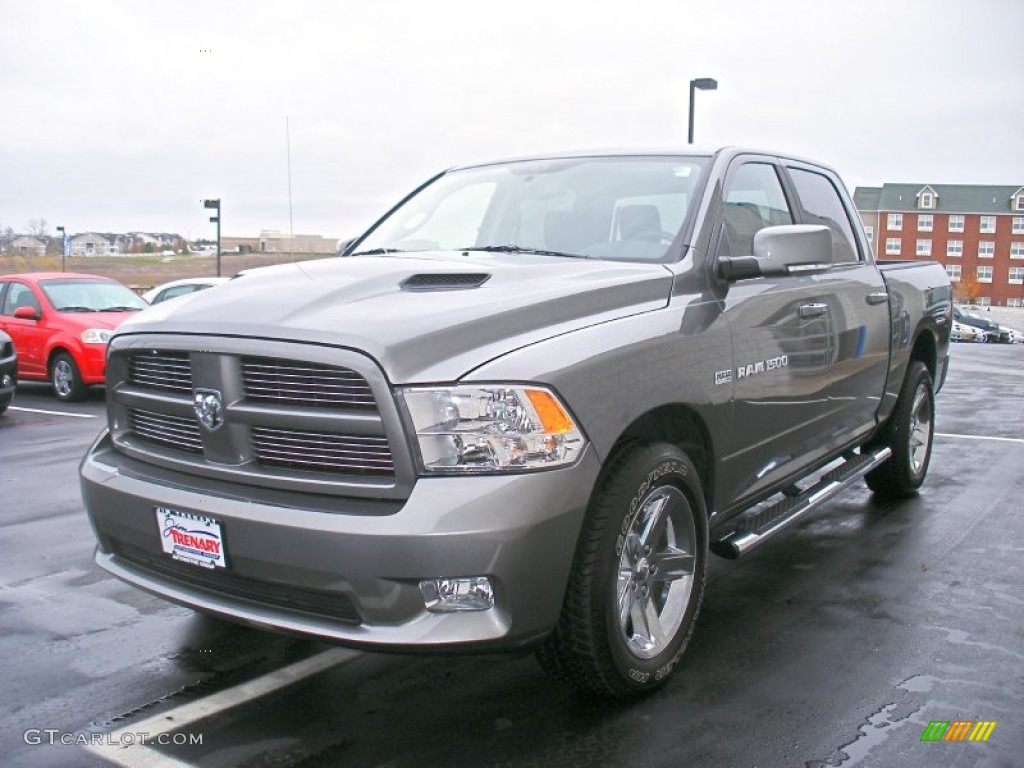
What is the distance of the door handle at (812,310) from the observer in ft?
14.5

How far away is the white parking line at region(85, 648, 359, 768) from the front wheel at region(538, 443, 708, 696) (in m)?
0.97

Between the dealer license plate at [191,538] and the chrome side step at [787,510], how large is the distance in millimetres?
1962

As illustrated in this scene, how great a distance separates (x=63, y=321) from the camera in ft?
40.2

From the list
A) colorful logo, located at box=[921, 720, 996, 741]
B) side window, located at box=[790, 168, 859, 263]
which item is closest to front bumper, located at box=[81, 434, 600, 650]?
colorful logo, located at box=[921, 720, 996, 741]

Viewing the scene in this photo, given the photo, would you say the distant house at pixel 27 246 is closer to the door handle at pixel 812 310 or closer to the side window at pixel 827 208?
the side window at pixel 827 208

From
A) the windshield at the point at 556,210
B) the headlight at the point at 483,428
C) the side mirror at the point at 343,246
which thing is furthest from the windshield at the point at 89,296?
the headlight at the point at 483,428

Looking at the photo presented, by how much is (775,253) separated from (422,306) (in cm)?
155

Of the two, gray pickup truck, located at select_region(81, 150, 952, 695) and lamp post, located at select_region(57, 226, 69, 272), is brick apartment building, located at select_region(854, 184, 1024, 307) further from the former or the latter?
gray pickup truck, located at select_region(81, 150, 952, 695)

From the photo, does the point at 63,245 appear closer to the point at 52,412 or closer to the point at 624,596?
the point at 52,412

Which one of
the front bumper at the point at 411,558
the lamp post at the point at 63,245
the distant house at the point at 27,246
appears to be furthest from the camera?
the lamp post at the point at 63,245

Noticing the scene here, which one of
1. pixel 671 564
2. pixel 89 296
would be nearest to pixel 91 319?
pixel 89 296

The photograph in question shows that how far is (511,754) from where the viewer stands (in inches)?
116

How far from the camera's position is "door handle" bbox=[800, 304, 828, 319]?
4.42 m

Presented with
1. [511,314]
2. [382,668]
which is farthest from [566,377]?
[382,668]
